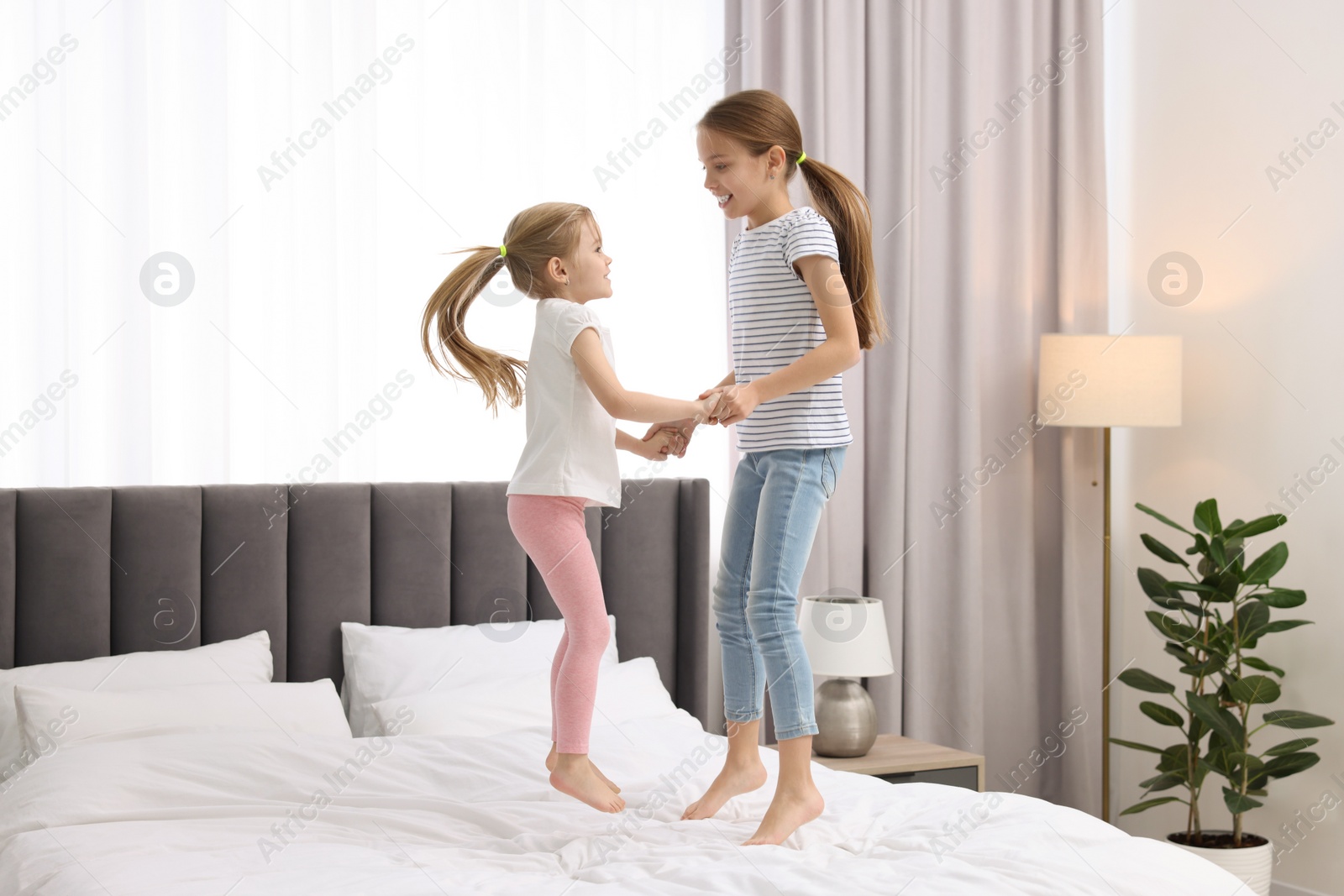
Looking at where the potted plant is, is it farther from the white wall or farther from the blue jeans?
the blue jeans

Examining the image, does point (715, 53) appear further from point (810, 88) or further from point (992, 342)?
point (992, 342)

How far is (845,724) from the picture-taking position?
2.92m

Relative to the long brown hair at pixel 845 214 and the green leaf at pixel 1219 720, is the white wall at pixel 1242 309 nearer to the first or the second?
the green leaf at pixel 1219 720

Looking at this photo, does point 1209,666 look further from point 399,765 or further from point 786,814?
point 399,765

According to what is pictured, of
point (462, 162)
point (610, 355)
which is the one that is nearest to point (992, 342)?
point (462, 162)

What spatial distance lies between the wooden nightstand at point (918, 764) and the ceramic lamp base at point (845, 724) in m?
0.03

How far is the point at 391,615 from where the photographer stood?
→ 9.23ft

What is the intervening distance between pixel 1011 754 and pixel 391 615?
80.7 inches

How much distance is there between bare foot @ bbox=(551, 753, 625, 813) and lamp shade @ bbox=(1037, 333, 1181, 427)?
208cm

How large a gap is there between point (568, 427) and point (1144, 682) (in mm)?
2100

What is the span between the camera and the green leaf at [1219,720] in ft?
9.75

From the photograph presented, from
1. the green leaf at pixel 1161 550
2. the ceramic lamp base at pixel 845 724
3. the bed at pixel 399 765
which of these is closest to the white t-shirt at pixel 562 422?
the bed at pixel 399 765

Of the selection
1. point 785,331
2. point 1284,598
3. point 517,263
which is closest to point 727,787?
point 785,331

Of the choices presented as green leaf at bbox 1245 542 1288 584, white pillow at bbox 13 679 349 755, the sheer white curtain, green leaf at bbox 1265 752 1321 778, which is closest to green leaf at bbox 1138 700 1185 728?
green leaf at bbox 1265 752 1321 778
